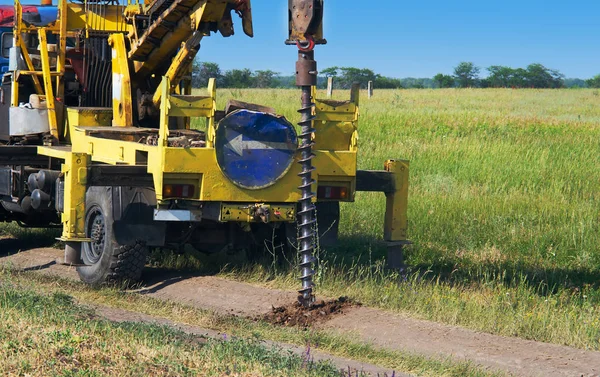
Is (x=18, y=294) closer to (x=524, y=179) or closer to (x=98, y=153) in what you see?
(x=98, y=153)

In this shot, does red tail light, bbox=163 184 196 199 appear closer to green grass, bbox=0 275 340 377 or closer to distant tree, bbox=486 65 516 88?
green grass, bbox=0 275 340 377

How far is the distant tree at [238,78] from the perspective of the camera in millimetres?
57562

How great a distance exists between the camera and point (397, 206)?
419 inches

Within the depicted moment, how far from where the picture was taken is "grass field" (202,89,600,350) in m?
9.12

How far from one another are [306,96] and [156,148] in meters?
1.49

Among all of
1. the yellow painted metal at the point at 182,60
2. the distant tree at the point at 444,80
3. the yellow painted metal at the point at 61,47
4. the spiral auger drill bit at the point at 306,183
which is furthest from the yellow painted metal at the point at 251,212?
the distant tree at the point at 444,80

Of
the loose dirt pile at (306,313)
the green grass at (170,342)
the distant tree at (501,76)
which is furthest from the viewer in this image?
the distant tree at (501,76)

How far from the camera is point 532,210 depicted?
15000 millimetres

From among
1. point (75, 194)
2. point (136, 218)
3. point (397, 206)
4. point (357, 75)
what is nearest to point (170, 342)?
point (75, 194)

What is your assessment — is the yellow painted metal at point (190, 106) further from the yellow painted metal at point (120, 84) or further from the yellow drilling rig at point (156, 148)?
the yellow painted metal at point (120, 84)

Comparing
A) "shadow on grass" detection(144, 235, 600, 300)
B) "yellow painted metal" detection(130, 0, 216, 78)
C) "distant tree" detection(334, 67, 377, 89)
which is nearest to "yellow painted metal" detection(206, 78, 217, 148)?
"yellow painted metal" detection(130, 0, 216, 78)

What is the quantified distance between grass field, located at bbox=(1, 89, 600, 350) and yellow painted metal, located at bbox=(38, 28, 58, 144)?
87.5 inches

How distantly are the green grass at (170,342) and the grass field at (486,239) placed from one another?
51.4 inches

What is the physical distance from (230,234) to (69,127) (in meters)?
2.60
